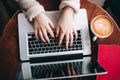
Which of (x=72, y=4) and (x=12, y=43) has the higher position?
(x=72, y=4)

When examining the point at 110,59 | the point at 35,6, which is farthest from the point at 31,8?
the point at 110,59

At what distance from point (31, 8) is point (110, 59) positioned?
0.39m

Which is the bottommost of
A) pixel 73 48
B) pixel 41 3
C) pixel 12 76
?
pixel 12 76

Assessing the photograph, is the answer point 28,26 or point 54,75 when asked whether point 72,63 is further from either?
point 28,26

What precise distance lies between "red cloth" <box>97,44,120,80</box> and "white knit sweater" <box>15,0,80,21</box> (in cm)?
20

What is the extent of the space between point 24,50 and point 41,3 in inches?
9.5

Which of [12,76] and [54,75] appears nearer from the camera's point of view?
[54,75]

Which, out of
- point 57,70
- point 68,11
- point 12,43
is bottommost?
point 57,70

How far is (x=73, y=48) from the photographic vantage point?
95cm

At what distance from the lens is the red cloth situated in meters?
0.95

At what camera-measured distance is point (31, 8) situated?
982 millimetres

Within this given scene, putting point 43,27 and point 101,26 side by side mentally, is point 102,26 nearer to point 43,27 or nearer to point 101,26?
point 101,26

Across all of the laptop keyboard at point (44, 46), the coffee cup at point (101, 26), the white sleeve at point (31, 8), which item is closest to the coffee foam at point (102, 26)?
the coffee cup at point (101, 26)

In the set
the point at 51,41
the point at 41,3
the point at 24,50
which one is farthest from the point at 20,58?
the point at 41,3
